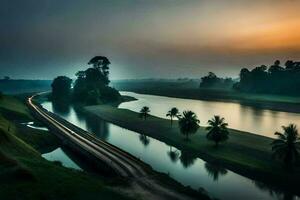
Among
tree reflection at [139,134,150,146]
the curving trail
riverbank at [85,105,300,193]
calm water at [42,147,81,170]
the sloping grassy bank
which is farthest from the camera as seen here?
tree reflection at [139,134,150,146]

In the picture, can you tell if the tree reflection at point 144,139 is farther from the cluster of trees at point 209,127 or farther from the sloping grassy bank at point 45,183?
the sloping grassy bank at point 45,183

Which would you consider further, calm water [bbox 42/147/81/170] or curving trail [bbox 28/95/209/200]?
calm water [bbox 42/147/81/170]

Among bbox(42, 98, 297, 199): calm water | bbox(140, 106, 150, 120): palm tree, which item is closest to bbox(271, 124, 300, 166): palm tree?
bbox(42, 98, 297, 199): calm water

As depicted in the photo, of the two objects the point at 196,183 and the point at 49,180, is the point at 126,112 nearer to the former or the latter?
the point at 196,183

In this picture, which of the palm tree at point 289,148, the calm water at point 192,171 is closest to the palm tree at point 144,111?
the calm water at point 192,171

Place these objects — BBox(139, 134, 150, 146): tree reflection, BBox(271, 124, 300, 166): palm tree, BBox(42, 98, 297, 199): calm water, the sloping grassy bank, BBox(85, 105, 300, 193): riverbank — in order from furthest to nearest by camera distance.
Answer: BBox(139, 134, 150, 146): tree reflection, BBox(271, 124, 300, 166): palm tree, BBox(85, 105, 300, 193): riverbank, BBox(42, 98, 297, 199): calm water, the sloping grassy bank

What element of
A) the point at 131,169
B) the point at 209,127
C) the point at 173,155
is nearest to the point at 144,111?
the point at 173,155

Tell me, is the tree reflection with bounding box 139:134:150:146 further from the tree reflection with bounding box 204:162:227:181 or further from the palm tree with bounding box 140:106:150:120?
the tree reflection with bounding box 204:162:227:181
